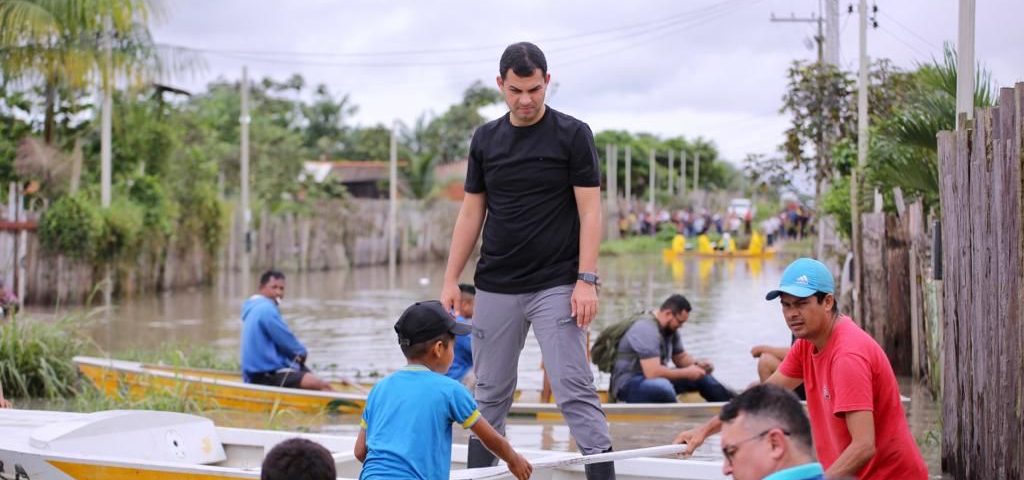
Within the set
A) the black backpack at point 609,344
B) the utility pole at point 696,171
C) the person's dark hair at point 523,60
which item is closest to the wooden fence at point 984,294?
the person's dark hair at point 523,60

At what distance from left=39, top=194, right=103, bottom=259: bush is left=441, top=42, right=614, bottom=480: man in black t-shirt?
19600 millimetres

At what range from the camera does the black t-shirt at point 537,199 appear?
599cm

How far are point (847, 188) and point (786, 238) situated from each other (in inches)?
1546

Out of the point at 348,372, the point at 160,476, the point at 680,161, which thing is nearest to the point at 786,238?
the point at 680,161

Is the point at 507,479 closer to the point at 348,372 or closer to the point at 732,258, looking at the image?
the point at 348,372

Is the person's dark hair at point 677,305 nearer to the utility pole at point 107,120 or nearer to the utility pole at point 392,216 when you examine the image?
the utility pole at point 107,120

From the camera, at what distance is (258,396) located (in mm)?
11203

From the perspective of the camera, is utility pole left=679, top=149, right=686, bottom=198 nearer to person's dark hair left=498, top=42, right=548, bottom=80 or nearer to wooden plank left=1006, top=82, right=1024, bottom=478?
wooden plank left=1006, top=82, right=1024, bottom=478

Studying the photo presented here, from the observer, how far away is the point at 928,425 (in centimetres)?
1013

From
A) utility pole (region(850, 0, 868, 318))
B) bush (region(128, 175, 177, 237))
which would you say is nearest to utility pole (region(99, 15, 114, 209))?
bush (region(128, 175, 177, 237))

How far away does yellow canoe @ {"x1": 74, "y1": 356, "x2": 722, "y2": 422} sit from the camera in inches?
400

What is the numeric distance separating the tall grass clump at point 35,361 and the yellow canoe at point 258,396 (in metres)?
0.29

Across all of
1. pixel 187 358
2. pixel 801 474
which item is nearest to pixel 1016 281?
pixel 801 474

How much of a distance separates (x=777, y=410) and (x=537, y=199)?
2.74m
